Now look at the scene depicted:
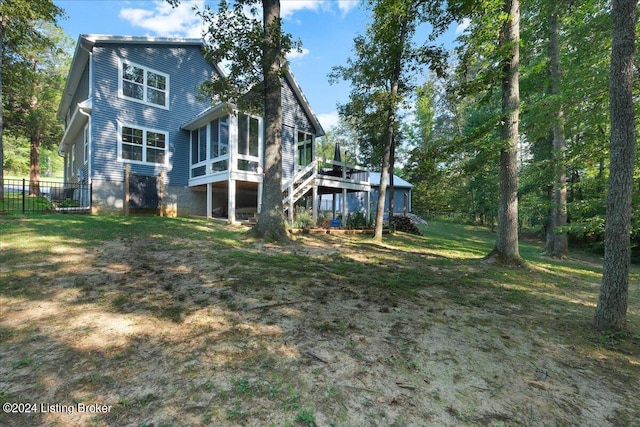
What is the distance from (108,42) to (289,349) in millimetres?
15166

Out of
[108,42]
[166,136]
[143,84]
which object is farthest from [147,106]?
[108,42]

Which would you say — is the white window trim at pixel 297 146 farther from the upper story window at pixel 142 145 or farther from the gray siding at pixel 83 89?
the gray siding at pixel 83 89

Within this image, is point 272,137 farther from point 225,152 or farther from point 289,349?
point 289,349

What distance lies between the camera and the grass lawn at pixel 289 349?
190cm

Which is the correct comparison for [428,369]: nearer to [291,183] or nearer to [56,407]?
[56,407]

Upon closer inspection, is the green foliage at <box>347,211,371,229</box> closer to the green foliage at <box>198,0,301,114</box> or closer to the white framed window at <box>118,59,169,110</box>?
the green foliage at <box>198,0,301,114</box>

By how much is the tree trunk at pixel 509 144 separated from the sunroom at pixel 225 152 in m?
8.51

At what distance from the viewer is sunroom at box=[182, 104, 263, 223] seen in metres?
11.5

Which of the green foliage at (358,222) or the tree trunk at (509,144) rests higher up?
the tree trunk at (509,144)

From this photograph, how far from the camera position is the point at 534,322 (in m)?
3.59

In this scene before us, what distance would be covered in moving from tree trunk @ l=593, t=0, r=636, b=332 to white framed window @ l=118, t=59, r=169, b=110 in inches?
602

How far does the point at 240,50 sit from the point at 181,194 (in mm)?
8352

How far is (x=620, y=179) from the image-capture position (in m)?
3.33

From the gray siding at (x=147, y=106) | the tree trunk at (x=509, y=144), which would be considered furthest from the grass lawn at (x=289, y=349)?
the gray siding at (x=147, y=106)
